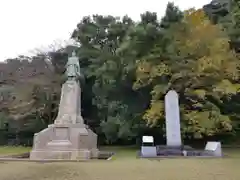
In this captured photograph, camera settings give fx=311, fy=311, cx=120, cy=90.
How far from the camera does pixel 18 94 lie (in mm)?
25703

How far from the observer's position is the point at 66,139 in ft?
52.3

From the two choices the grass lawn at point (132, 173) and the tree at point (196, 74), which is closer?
the grass lawn at point (132, 173)

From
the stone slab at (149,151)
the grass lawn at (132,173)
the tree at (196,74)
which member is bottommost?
the grass lawn at (132,173)

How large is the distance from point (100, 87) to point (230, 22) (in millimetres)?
10319

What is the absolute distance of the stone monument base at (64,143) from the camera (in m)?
15.4

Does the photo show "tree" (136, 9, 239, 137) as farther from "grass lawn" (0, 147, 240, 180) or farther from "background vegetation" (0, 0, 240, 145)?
"grass lawn" (0, 147, 240, 180)

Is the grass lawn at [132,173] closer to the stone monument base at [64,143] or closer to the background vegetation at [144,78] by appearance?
the stone monument base at [64,143]

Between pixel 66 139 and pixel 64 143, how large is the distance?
0.88ft

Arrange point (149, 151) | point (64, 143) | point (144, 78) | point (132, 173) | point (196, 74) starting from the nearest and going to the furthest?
point (132, 173), point (149, 151), point (64, 143), point (196, 74), point (144, 78)

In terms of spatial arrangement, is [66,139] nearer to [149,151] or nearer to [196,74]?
[149,151]

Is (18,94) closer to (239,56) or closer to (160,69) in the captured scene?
(160,69)

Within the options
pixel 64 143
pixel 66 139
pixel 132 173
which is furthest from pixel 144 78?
pixel 132 173

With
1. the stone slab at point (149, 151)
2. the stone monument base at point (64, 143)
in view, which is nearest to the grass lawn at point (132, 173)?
the stone slab at point (149, 151)

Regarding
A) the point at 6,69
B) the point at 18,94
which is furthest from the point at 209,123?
the point at 6,69
